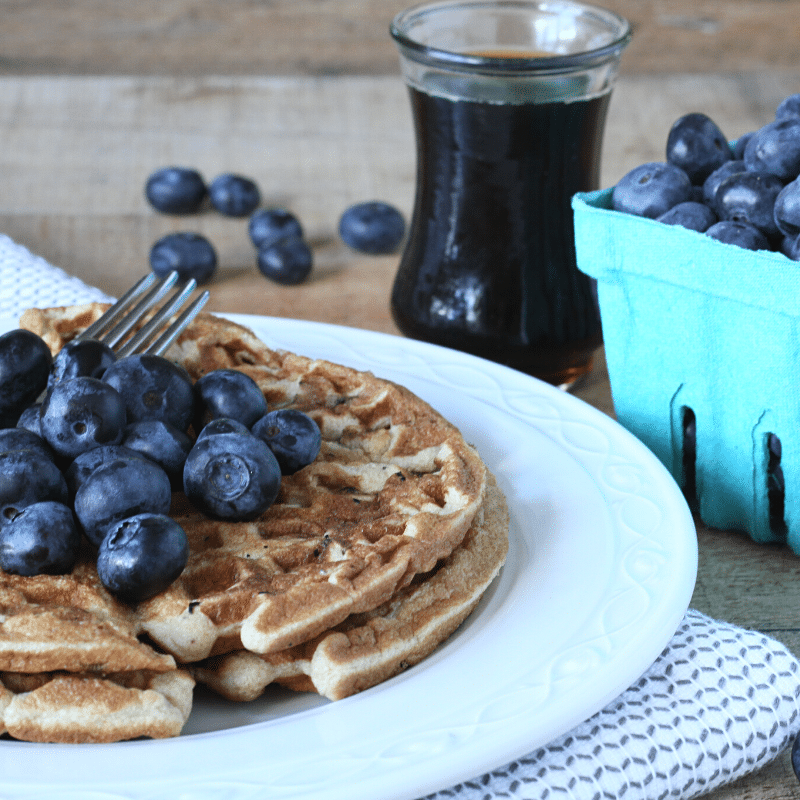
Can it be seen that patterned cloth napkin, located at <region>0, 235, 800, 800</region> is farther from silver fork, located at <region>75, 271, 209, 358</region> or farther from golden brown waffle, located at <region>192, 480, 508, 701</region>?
silver fork, located at <region>75, 271, 209, 358</region>

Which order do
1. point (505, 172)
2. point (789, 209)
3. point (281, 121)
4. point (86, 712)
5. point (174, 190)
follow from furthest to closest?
point (281, 121), point (174, 190), point (505, 172), point (789, 209), point (86, 712)

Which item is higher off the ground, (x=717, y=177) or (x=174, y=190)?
(x=717, y=177)

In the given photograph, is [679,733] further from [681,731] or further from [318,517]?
[318,517]

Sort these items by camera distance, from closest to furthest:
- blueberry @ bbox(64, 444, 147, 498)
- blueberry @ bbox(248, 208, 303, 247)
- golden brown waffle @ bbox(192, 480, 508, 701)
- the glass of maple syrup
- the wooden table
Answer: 1. golden brown waffle @ bbox(192, 480, 508, 701)
2. blueberry @ bbox(64, 444, 147, 498)
3. the glass of maple syrup
4. the wooden table
5. blueberry @ bbox(248, 208, 303, 247)

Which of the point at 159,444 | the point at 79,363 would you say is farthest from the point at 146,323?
the point at 159,444

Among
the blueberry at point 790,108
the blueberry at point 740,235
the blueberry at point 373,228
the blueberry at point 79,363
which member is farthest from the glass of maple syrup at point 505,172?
the blueberry at point 79,363

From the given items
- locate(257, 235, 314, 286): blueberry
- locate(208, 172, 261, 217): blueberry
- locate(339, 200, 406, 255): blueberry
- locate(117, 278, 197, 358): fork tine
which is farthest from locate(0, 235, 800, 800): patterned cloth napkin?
locate(208, 172, 261, 217): blueberry
